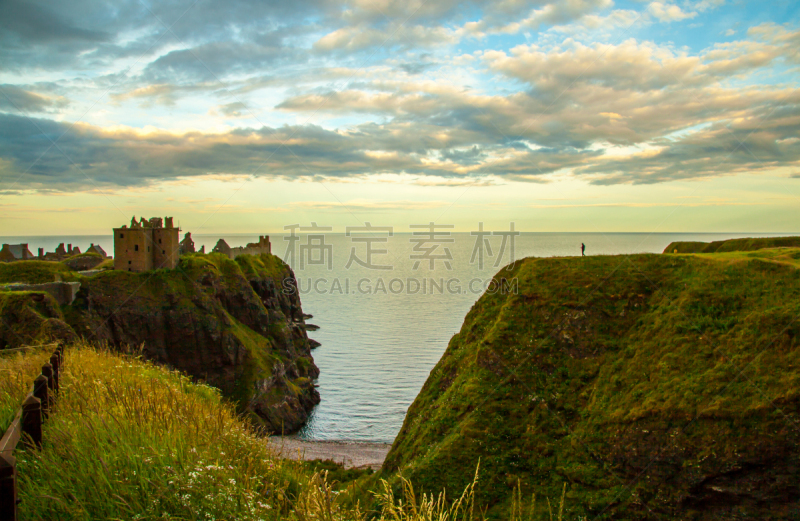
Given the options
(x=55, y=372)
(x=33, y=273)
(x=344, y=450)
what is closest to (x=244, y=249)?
(x=33, y=273)

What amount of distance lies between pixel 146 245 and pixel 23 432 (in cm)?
6804

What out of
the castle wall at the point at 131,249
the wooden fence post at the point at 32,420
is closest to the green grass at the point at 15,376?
the wooden fence post at the point at 32,420

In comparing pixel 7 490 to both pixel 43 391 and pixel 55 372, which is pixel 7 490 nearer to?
pixel 43 391

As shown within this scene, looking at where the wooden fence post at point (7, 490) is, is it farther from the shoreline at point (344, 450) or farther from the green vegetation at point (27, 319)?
the green vegetation at point (27, 319)

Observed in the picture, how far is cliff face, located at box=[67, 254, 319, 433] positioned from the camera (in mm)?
59125

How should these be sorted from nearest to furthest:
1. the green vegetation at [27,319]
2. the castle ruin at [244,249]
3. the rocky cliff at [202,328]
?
1. the green vegetation at [27,319]
2. the rocky cliff at [202,328]
3. the castle ruin at [244,249]

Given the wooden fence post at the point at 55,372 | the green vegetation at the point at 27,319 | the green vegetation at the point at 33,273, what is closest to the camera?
the wooden fence post at the point at 55,372

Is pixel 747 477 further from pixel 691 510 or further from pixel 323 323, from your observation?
pixel 323 323

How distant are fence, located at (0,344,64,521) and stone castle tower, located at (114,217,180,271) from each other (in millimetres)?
64026

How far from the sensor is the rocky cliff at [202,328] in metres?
58.7

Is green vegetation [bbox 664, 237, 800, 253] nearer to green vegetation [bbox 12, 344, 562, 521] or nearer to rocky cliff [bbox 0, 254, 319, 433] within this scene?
green vegetation [bbox 12, 344, 562, 521]

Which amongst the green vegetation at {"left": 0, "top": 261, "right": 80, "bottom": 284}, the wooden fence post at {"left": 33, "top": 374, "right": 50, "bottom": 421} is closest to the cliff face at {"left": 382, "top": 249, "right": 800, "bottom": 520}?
the wooden fence post at {"left": 33, "top": 374, "right": 50, "bottom": 421}

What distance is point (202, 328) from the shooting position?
6347 cm

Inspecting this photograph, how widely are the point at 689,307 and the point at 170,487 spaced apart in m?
22.9
